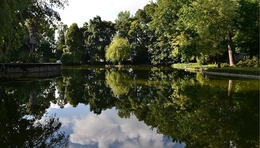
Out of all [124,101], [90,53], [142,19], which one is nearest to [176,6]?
[142,19]

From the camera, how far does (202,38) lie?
81.4ft

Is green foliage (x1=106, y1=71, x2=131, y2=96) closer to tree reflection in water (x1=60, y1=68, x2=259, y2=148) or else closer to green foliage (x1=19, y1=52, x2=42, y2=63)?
tree reflection in water (x1=60, y1=68, x2=259, y2=148)

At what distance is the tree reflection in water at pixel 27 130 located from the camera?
196 inches

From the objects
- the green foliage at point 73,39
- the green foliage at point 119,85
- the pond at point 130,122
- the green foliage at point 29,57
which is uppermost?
the green foliage at point 73,39

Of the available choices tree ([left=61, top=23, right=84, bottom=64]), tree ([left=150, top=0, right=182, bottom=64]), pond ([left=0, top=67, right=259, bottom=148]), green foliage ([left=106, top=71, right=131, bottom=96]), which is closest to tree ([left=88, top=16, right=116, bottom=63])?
tree ([left=61, top=23, right=84, bottom=64])

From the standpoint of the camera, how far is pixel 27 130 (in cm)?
582

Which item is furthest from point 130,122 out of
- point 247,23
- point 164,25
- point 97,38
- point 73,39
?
point 73,39

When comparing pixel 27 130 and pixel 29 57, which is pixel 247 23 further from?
pixel 27 130

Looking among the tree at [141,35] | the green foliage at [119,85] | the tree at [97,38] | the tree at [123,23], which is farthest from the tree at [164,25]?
the green foliage at [119,85]

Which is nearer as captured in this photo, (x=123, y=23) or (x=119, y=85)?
(x=119, y=85)

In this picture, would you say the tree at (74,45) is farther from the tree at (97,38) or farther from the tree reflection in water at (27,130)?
the tree reflection in water at (27,130)

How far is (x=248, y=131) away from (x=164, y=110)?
2.96 meters

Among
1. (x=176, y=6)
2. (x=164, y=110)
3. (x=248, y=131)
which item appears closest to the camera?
(x=248, y=131)

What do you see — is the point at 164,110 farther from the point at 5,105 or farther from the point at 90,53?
the point at 90,53
